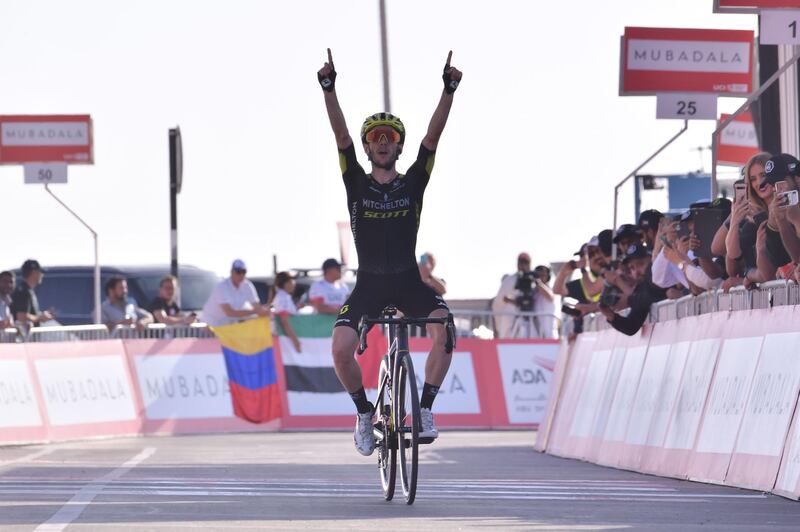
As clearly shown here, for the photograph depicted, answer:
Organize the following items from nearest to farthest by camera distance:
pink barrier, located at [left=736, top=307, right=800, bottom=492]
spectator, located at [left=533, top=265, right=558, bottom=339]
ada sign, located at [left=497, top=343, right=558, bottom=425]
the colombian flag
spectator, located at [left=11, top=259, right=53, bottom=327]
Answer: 1. pink barrier, located at [left=736, top=307, right=800, bottom=492]
2. spectator, located at [left=11, top=259, right=53, bottom=327]
3. the colombian flag
4. ada sign, located at [left=497, top=343, right=558, bottom=425]
5. spectator, located at [left=533, top=265, right=558, bottom=339]

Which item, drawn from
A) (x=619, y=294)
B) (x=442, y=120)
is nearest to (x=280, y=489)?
(x=442, y=120)

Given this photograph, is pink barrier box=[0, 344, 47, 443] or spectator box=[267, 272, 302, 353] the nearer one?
pink barrier box=[0, 344, 47, 443]

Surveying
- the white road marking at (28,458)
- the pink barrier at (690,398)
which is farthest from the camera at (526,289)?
the pink barrier at (690,398)

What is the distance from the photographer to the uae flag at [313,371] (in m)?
27.4

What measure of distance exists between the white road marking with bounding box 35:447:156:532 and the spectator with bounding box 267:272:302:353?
35.0 feet

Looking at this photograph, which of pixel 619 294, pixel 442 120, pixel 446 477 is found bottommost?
pixel 446 477

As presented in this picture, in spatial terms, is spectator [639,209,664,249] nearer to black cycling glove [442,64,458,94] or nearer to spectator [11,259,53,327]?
black cycling glove [442,64,458,94]

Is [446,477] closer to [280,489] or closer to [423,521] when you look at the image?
[280,489]

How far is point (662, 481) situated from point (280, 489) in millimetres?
2786

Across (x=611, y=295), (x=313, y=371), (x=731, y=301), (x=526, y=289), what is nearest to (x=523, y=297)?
(x=526, y=289)

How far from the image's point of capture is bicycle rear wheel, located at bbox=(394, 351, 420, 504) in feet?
36.3

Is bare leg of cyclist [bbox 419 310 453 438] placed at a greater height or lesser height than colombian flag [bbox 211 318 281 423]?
greater

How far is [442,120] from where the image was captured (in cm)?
1198

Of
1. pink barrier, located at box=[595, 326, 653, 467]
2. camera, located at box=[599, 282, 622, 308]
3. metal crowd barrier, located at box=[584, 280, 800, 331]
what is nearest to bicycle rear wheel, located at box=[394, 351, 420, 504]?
metal crowd barrier, located at box=[584, 280, 800, 331]
